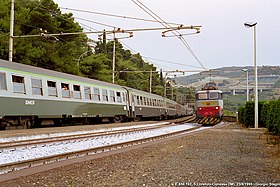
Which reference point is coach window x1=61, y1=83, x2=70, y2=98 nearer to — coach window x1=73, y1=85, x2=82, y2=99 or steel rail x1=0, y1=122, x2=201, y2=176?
coach window x1=73, y1=85, x2=82, y2=99

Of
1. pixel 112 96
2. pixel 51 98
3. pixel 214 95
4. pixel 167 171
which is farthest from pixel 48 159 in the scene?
pixel 214 95

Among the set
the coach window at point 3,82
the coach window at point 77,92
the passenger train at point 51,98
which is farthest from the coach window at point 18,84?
the coach window at point 77,92

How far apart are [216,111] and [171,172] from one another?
2399cm

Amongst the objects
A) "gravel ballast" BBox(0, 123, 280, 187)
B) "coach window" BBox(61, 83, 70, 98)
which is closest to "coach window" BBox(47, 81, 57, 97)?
"coach window" BBox(61, 83, 70, 98)

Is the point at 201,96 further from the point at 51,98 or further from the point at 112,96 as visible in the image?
the point at 51,98

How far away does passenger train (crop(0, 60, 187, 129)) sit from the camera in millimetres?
16438

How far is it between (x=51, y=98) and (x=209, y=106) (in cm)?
1529

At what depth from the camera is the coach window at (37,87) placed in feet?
59.0

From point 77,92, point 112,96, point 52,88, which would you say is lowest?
point 112,96

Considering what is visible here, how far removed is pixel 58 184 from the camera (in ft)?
21.6

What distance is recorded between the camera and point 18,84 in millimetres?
16891

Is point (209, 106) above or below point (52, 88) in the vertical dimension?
below

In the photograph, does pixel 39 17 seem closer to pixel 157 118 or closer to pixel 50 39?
pixel 50 39

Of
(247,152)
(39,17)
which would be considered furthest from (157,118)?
(247,152)
